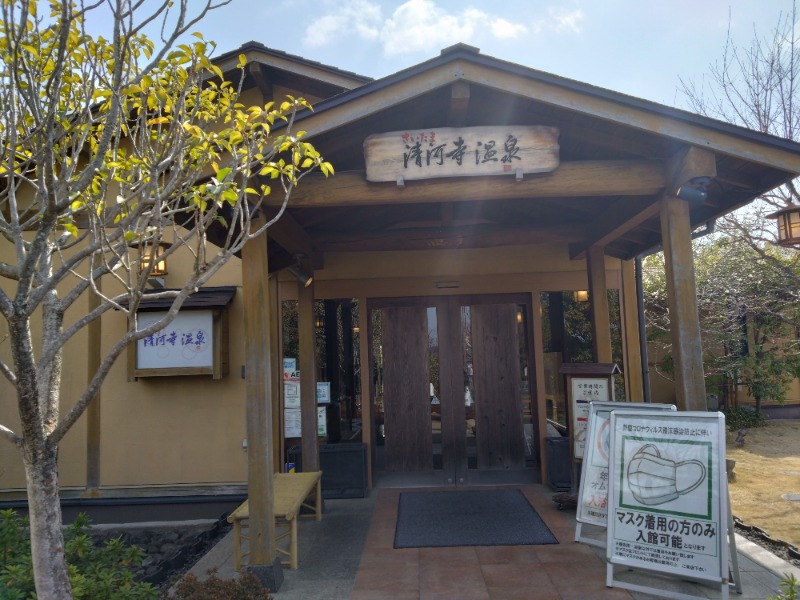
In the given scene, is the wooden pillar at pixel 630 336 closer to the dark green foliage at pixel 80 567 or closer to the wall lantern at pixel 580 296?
the wall lantern at pixel 580 296

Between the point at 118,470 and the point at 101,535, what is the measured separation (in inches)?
31.8

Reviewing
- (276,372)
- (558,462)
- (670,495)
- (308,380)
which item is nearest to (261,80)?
(276,372)

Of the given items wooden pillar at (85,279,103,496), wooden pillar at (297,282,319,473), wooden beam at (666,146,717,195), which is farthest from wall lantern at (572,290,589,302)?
wooden pillar at (85,279,103,496)

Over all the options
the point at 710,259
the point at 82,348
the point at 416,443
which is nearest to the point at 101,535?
the point at 82,348

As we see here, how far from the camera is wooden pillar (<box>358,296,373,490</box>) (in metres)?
7.58

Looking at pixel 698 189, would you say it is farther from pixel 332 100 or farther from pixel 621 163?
pixel 332 100

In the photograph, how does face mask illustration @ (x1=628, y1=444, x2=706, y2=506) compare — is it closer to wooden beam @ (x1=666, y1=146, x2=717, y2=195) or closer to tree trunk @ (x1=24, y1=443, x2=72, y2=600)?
wooden beam @ (x1=666, y1=146, x2=717, y2=195)

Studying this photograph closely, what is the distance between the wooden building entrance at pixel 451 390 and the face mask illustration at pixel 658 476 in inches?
126

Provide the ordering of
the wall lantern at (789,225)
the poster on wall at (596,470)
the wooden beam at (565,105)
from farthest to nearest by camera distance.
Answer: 1. the wall lantern at (789,225)
2. the poster on wall at (596,470)
3. the wooden beam at (565,105)

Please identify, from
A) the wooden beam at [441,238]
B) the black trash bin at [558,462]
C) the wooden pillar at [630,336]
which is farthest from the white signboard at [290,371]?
the wooden pillar at [630,336]

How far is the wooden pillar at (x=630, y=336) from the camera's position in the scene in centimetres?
760

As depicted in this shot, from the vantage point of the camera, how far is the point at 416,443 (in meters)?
7.67

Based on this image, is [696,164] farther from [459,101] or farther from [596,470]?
[596,470]

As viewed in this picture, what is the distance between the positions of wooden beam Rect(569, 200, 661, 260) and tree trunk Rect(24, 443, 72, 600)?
16.0 ft
